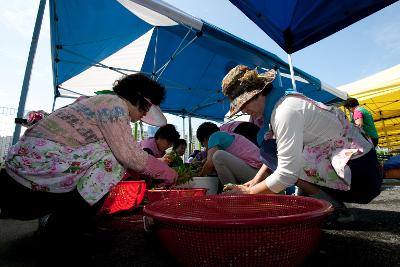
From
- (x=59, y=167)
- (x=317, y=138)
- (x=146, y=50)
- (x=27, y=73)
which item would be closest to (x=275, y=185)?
(x=317, y=138)

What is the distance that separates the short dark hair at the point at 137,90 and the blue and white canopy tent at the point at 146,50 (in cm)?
146

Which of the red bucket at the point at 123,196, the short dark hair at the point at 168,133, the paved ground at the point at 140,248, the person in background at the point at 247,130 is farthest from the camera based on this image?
the short dark hair at the point at 168,133

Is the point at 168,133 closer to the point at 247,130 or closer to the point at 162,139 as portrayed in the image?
the point at 162,139

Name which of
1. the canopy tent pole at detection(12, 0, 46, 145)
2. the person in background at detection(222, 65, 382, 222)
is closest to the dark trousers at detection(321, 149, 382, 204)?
the person in background at detection(222, 65, 382, 222)

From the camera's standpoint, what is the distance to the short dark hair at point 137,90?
4.57 ft

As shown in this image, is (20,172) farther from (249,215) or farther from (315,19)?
(315,19)

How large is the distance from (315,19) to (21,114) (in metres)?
2.93

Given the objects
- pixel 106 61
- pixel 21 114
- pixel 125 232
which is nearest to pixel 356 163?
pixel 125 232

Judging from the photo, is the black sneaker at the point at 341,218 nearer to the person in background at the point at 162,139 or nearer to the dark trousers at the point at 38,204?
the dark trousers at the point at 38,204

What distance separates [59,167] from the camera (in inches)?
44.8

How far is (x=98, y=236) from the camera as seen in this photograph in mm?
1405

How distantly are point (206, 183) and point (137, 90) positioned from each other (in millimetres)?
1036

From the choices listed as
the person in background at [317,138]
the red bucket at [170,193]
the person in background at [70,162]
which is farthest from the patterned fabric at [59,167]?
the person in background at [317,138]

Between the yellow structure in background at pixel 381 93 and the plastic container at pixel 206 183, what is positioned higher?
the yellow structure in background at pixel 381 93
